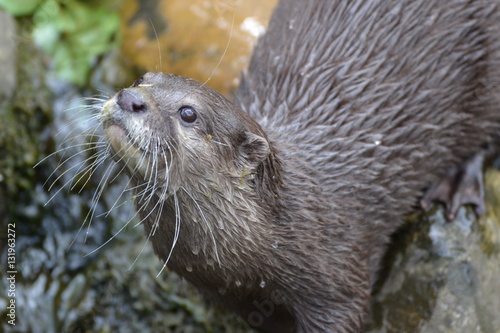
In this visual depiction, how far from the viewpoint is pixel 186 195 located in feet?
8.37

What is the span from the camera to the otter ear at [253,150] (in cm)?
260

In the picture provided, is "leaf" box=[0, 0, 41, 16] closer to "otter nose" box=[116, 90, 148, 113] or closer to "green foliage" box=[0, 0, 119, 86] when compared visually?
"green foliage" box=[0, 0, 119, 86]

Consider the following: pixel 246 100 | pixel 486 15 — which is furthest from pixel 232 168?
pixel 486 15

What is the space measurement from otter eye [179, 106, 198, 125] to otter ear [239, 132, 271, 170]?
21cm

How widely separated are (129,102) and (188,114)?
217 mm

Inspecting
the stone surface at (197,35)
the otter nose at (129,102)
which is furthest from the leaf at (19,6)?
the otter nose at (129,102)

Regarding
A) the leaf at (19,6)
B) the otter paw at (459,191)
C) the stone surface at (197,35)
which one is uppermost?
the leaf at (19,6)

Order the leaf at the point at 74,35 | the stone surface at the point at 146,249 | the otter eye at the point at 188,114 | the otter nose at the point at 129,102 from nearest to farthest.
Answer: the otter nose at the point at 129,102, the otter eye at the point at 188,114, the stone surface at the point at 146,249, the leaf at the point at 74,35

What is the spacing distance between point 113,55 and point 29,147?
0.83 metres

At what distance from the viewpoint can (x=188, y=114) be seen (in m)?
2.51

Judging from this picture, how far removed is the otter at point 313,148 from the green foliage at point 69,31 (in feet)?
5.19

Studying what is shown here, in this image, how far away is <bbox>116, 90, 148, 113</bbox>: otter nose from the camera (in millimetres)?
2404

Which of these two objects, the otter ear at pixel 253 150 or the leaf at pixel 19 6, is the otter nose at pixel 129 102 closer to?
the otter ear at pixel 253 150

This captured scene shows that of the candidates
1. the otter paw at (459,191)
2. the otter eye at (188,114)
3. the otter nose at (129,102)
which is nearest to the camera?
the otter nose at (129,102)
